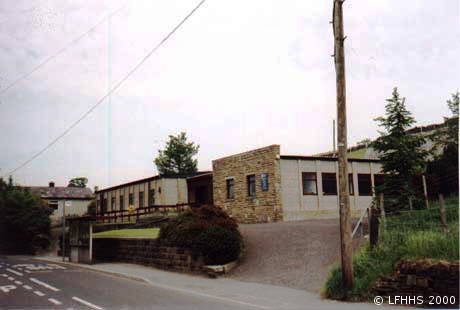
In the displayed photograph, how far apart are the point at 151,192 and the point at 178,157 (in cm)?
2172

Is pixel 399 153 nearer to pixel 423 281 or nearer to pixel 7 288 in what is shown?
pixel 423 281

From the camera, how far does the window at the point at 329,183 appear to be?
32.8 meters

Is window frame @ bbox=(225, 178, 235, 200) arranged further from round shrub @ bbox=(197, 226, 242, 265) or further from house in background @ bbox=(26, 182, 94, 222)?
house in background @ bbox=(26, 182, 94, 222)

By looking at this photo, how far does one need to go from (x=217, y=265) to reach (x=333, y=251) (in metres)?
4.37

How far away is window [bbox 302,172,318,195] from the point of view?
31.6m

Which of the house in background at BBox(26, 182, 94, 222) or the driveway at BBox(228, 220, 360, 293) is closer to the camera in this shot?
the driveway at BBox(228, 220, 360, 293)

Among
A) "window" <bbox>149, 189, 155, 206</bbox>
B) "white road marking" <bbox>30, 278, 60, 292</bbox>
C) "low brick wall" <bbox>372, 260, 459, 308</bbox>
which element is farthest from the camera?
"window" <bbox>149, 189, 155, 206</bbox>

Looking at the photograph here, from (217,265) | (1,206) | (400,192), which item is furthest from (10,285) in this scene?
(1,206)

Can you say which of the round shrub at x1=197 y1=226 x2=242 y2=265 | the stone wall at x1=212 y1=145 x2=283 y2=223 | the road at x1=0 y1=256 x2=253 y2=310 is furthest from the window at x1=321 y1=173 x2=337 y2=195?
the road at x1=0 y1=256 x2=253 y2=310

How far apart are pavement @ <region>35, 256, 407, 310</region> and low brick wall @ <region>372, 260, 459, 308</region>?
78cm

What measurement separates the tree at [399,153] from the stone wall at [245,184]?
33.8 feet

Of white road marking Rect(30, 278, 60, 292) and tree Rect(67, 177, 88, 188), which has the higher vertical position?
tree Rect(67, 177, 88, 188)

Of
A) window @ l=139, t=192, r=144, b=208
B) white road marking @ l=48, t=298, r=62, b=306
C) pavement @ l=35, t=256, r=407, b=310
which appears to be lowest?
pavement @ l=35, t=256, r=407, b=310

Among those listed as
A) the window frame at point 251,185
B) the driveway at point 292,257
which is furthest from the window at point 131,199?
the driveway at point 292,257
